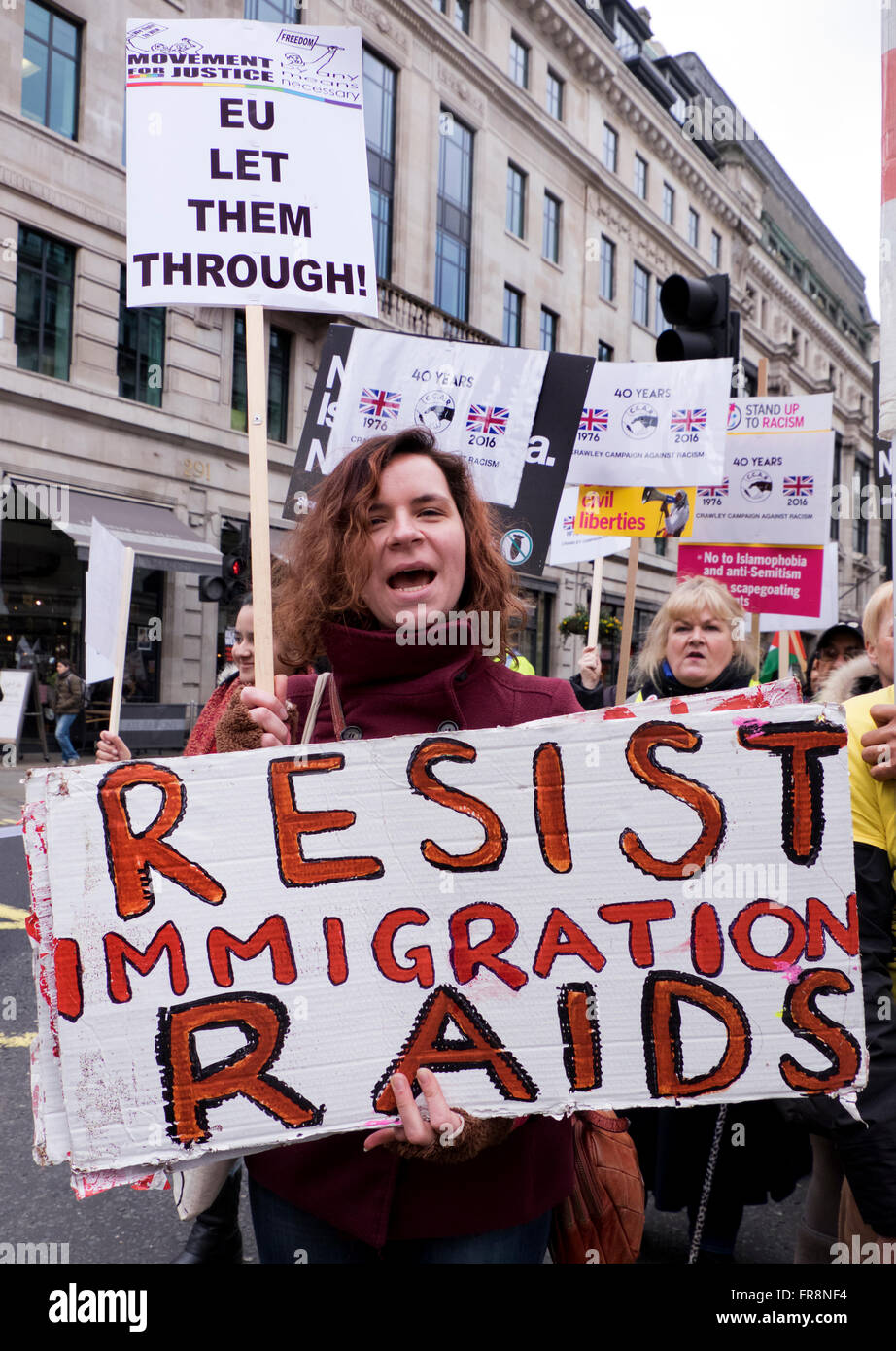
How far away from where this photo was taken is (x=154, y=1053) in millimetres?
1516

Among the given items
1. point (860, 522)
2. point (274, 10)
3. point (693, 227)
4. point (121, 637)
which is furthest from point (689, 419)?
point (860, 522)

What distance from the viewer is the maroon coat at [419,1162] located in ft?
4.84

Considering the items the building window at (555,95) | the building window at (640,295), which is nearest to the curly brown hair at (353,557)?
the building window at (555,95)

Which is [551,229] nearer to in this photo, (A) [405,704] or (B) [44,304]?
(B) [44,304]

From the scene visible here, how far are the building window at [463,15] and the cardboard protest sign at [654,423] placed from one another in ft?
69.8

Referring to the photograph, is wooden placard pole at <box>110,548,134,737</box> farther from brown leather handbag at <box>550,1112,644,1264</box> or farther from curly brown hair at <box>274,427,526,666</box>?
brown leather handbag at <box>550,1112,644,1264</box>

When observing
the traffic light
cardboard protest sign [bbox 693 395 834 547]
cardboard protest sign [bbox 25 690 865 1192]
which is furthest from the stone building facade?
cardboard protest sign [bbox 25 690 865 1192]

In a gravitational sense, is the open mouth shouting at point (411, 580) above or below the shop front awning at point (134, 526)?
below

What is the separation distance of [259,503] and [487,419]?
105 inches

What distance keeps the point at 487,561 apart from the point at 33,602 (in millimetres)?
14259

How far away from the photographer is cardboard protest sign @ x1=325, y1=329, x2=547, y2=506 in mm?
4348

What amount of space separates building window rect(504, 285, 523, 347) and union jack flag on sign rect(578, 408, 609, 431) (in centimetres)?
2019

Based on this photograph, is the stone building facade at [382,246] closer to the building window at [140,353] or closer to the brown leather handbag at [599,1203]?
the building window at [140,353]

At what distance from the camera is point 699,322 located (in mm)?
4734
